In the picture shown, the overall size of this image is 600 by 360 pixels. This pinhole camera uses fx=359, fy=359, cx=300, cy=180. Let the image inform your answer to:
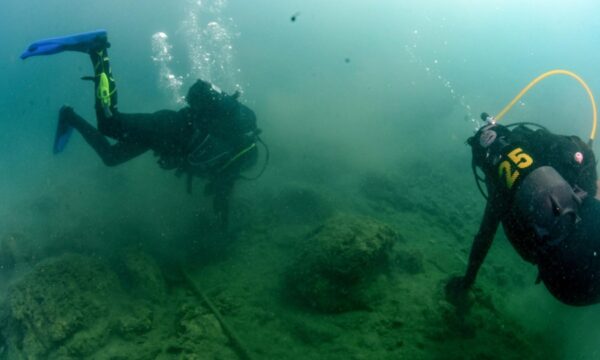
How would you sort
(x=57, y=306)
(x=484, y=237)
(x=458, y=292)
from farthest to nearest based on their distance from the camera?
(x=57, y=306), (x=458, y=292), (x=484, y=237)

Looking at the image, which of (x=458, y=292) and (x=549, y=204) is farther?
(x=458, y=292)

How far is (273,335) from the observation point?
4469 mm

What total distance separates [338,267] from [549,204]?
2.80 meters

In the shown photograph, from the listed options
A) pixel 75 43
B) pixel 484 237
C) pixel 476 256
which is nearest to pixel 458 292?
pixel 476 256

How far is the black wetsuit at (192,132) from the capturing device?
6.17 metres

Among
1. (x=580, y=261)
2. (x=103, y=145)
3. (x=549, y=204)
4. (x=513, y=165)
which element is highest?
(x=513, y=165)

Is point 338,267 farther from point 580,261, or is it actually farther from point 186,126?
point 186,126

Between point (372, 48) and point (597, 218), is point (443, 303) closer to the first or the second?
point (597, 218)

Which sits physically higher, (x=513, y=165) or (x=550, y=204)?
(x=513, y=165)

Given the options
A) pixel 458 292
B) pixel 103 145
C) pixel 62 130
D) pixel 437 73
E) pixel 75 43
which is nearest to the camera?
pixel 458 292

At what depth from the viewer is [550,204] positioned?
2.61 meters

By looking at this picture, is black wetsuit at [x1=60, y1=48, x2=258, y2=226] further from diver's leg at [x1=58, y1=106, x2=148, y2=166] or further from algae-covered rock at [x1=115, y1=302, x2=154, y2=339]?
algae-covered rock at [x1=115, y1=302, x2=154, y2=339]

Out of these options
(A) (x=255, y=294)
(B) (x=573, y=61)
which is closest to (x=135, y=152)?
(A) (x=255, y=294)

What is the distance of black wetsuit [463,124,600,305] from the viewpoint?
253cm
